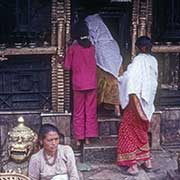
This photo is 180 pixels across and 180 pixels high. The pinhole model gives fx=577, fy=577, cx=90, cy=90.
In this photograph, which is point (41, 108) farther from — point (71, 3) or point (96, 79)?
point (71, 3)

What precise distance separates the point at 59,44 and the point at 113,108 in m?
1.39

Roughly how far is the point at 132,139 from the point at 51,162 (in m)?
1.96

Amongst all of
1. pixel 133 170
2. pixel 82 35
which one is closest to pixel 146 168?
pixel 133 170

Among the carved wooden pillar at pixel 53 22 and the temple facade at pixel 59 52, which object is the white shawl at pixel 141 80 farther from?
the carved wooden pillar at pixel 53 22

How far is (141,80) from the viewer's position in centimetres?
762

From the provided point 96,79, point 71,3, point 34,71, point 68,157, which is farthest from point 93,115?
point 68,157

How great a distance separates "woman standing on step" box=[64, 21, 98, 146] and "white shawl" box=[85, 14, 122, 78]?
1.25ft

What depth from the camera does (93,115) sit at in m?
8.59

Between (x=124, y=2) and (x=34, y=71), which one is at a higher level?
(x=124, y=2)

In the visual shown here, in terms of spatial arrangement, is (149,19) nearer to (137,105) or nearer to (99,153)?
(137,105)

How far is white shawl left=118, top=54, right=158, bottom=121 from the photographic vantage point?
25.0ft

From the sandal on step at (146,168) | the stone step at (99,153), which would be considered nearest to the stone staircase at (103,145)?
the stone step at (99,153)

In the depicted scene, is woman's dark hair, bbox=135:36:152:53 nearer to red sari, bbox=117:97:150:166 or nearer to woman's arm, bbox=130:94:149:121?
woman's arm, bbox=130:94:149:121

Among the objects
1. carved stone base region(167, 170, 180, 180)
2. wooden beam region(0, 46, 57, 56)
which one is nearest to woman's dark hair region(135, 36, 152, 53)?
wooden beam region(0, 46, 57, 56)
